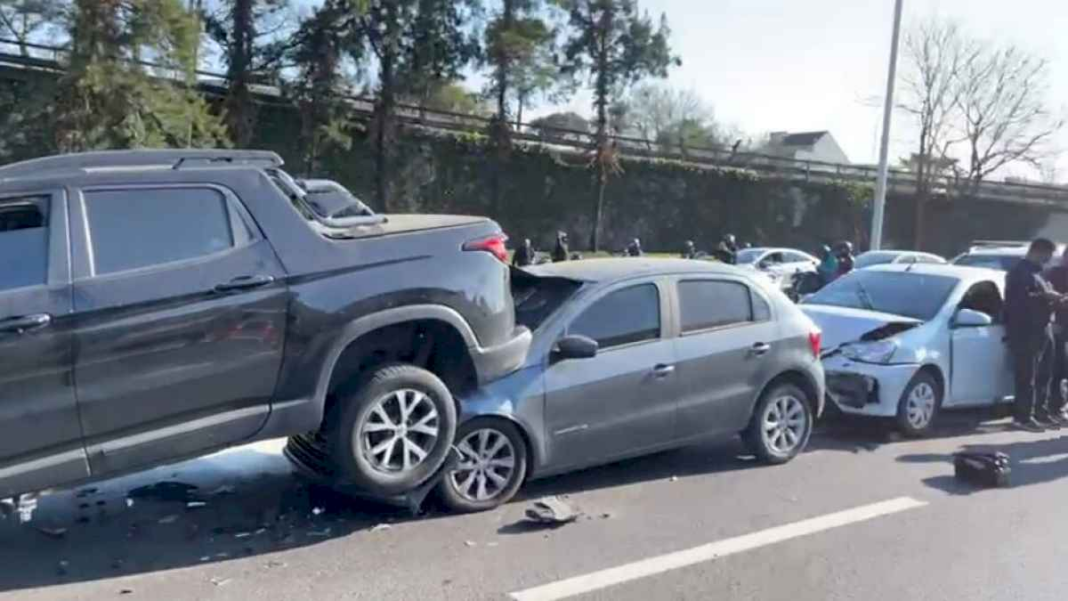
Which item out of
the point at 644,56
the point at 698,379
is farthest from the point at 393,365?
the point at 644,56

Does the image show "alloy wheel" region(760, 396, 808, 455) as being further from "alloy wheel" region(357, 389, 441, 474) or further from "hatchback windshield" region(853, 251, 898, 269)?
"hatchback windshield" region(853, 251, 898, 269)

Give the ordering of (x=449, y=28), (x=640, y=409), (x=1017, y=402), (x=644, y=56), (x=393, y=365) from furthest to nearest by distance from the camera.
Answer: (x=644, y=56)
(x=449, y=28)
(x=1017, y=402)
(x=640, y=409)
(x=393, y=365)

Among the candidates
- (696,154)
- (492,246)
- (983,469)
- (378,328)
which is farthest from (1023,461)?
(696,154)

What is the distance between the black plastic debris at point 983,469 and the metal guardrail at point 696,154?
79.5 ft

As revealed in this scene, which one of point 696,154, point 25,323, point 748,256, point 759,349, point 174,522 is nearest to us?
point 25,323

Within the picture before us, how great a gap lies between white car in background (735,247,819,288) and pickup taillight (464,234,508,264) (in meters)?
21.7

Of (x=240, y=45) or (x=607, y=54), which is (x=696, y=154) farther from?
(x=240, y=45)

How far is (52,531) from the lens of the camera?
229 inches

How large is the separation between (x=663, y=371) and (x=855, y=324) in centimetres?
316

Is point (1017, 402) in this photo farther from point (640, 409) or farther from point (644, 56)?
point (644, 56)

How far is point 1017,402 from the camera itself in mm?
9742

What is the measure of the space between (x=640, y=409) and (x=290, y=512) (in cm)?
231

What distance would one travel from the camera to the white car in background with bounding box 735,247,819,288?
2772 cm

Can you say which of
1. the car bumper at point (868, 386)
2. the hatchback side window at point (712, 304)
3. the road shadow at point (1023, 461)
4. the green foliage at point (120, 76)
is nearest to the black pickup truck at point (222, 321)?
the hatchback side window at point (712, 304)
